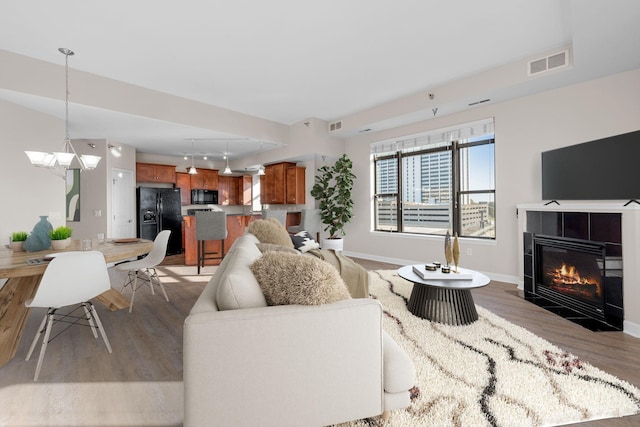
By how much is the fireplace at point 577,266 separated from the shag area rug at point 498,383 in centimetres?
96

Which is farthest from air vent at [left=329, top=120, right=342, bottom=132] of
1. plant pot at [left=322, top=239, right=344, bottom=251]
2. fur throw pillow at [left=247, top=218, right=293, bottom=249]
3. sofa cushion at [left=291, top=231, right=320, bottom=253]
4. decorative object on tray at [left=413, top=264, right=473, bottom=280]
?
decorative object on tray at [left=413, top=264, right=473, bottom=280]

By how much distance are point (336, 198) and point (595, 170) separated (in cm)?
403

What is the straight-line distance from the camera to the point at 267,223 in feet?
10.3

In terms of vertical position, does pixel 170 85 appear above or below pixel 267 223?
above

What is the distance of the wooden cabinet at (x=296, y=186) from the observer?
22.6 ft

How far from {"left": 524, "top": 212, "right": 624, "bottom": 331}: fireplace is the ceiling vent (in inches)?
65.0

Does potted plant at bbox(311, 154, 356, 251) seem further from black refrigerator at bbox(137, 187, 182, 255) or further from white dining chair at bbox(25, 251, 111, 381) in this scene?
white dining chair at bbox(25, 251, 111, 381)

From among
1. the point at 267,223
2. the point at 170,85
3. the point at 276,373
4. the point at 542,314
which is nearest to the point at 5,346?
the point at 267,223

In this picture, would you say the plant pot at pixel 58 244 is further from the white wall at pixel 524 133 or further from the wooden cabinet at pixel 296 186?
the white wall at pixel 524 133

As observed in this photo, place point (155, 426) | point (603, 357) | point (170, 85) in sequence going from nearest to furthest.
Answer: point (155, 426), point (603, 357), point (170, 85)

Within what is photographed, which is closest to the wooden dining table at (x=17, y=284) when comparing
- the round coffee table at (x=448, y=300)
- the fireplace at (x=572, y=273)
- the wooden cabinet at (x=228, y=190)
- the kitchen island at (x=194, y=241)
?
the kitchen island at (x=194, y=241)

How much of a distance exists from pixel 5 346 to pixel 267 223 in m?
2.23

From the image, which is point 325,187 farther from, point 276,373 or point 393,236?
point 276,373

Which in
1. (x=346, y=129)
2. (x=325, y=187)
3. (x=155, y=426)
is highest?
(x=346, y=129)
